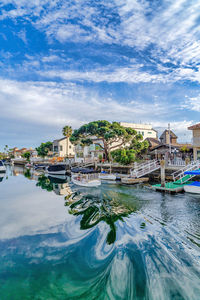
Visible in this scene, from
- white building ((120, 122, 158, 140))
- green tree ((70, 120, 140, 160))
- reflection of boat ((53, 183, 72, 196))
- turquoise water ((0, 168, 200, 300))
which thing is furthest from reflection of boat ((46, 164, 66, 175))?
turquoise water ((0, 168, 200, 300))

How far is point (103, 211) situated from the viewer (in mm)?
13523

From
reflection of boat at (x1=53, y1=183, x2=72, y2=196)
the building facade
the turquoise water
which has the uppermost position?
the building facade

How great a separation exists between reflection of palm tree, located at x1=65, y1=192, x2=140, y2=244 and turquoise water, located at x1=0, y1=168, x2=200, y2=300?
7 centimetres

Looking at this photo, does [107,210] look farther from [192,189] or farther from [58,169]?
[58,169]

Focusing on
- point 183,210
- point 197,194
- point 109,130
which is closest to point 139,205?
point 183,210

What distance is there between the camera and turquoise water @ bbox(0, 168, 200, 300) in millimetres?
5887

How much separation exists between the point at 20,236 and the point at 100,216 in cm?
545

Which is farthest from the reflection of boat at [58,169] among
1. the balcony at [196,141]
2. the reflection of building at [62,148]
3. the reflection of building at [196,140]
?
the balcony at [196,141]

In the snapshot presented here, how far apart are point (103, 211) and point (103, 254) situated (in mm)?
5615

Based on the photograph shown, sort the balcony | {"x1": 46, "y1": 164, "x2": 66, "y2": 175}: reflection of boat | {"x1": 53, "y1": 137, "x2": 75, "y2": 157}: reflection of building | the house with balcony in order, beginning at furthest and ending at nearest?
{"x1": 53, "y1": 137, "x2": 75, "y2": 157}: reflection of building, the house with balcony, {"x1": 46, "y1": 164, "x2": 66, "y2": 175}: reflection of boat, the balcony

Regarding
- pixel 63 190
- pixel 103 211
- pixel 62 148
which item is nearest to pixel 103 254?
pixel 103 211

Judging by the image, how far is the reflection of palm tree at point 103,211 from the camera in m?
11.1

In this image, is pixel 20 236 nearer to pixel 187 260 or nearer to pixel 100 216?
pixel 100 216

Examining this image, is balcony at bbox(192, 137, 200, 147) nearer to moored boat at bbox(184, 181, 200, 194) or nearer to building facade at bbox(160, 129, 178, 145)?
moored boat at bbox(184, 181, 200, 194)
